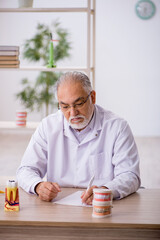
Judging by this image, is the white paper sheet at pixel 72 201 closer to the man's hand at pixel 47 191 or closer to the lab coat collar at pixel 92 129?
the man's hand at pixel 47 191

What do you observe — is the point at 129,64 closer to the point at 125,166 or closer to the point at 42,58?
the point at 42,58

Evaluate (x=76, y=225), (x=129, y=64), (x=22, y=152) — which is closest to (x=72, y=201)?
(x=76, y=225)

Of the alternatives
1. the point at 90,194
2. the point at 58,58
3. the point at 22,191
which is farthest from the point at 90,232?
the point at 58,58

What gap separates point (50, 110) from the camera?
764cm

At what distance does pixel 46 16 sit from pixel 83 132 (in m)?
5.81

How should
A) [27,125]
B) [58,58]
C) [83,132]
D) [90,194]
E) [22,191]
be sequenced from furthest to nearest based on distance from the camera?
[58,58] < [27,125] < [83,132] < [22,191] < [90,194]

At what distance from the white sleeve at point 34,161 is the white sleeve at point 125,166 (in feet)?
1.23

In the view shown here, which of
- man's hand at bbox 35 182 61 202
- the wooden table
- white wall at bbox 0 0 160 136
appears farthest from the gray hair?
white wall at bbox 0 0 160 136

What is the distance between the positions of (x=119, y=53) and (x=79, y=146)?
226 inches

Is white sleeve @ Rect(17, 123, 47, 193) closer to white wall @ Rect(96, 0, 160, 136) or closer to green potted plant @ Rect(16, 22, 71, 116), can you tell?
green potted plant @ Rect(16, 22, 71, 116)

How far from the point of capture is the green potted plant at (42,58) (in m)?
6.98

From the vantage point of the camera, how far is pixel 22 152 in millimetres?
6488

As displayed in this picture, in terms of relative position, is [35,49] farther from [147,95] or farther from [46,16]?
[147,95]

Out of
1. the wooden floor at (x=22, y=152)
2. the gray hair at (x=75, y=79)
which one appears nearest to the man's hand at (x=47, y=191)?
the gray hair at (x=75, y=79)
